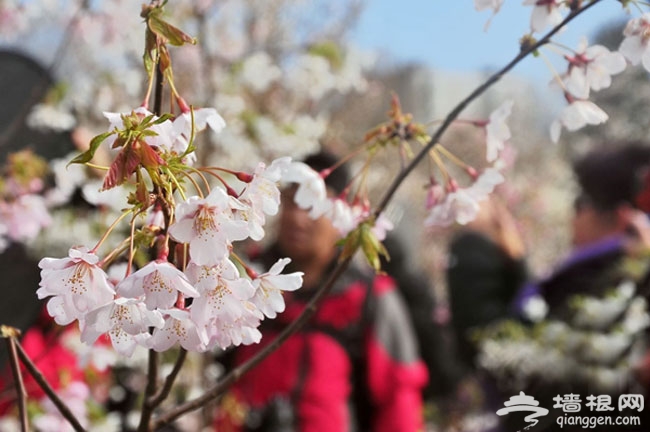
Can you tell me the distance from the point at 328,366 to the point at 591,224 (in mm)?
759

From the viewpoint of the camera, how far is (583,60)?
69 cm

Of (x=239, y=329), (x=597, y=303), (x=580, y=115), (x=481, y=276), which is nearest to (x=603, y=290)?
(x=597, y=303)

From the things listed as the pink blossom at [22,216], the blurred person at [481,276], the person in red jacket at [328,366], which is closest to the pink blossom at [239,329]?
the pink blossom at [22,216]

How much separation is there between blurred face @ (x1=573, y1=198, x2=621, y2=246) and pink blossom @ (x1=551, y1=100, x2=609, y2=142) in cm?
134

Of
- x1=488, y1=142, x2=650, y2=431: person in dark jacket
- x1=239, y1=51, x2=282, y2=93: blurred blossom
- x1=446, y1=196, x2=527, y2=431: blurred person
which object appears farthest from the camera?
x1=239, y1=51, x2=282, y2=93: blurred blossom

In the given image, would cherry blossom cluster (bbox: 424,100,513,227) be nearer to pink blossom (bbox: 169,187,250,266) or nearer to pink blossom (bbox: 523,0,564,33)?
pink blossom (bbox: 523,0,564,33)

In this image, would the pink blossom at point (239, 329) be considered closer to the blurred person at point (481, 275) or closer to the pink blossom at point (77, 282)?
the pink blossom at point (77, 282)

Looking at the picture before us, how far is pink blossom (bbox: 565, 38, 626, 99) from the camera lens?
673 millimetres

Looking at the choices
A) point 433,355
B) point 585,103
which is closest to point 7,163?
point 585,103

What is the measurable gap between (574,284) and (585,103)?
3.21 feet

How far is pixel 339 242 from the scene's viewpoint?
678mm

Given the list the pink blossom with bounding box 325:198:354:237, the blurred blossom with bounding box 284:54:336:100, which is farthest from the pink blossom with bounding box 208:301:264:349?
the blurred blossom with bounding box 284:54:336:100

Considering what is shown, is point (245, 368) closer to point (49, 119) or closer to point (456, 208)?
point (456, 208)

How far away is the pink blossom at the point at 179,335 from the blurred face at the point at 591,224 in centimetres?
161
